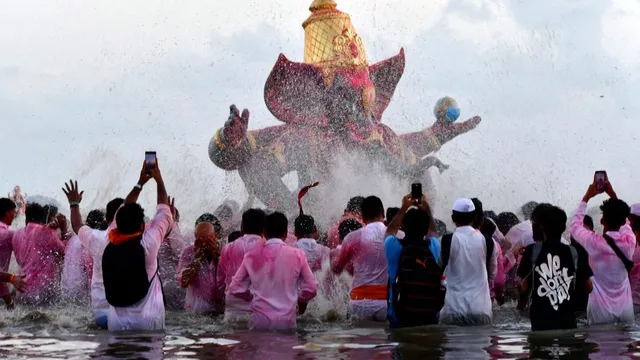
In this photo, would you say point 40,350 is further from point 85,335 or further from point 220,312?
point 220,312

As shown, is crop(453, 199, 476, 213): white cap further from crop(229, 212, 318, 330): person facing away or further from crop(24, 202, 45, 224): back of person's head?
crop(24, 202, 45, 224): back of person's head

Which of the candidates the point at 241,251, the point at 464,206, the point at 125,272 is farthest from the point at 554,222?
the point at 125,272

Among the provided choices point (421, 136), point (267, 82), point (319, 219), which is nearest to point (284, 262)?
point (319, 219)

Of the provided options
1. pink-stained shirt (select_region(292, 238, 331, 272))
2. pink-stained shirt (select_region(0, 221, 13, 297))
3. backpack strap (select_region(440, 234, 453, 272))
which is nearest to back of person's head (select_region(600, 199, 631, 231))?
backpack strap (select_region(440, 234, 453, 272))

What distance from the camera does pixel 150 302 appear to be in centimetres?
817

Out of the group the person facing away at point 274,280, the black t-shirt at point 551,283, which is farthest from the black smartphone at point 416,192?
the person facing away at point 274,280

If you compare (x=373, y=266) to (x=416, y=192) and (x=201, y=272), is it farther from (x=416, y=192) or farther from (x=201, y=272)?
(x=201, y=272)

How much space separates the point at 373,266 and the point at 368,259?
0.10 meters

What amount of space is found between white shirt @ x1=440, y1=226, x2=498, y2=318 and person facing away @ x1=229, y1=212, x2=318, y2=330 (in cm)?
122

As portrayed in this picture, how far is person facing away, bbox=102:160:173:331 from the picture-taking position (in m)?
7.95

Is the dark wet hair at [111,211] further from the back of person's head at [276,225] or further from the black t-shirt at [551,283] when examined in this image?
the black t-shirt at [551,283]

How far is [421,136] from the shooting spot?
2547cm

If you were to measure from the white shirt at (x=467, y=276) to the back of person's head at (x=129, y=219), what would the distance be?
107 inches

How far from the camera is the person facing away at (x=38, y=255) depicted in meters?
11.1
